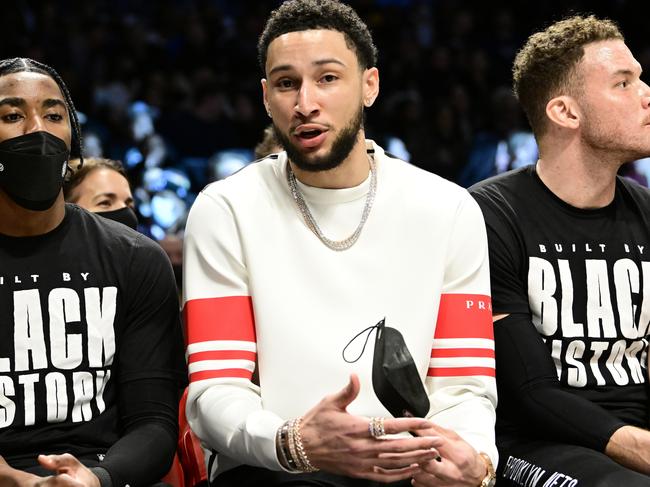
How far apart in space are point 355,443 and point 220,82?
20.6ft

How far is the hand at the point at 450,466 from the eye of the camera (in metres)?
2.24

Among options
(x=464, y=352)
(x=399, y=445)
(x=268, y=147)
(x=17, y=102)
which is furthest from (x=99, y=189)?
(x=399, y=445)

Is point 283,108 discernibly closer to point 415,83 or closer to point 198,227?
point 198,227

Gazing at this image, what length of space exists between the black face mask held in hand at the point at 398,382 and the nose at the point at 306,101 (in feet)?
1.96

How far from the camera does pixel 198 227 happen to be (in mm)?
2551

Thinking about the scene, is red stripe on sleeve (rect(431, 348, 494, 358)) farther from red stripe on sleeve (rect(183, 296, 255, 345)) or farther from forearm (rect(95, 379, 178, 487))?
forearm (rect(95, 379, 178, 487))

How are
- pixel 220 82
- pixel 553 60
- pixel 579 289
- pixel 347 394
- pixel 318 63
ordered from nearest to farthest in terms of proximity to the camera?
pixel 347 394, pixel 318 63, pixel 579 289, pixel 553 60, pixel 220 82

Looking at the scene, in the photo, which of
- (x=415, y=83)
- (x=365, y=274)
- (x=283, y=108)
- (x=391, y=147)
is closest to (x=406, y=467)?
(x=365, y=274)

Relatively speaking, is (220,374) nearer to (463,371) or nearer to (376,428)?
(376,428)

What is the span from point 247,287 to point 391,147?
5449mm

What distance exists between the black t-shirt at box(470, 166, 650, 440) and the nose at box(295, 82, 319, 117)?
0.71 m

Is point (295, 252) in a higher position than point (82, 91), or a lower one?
lower

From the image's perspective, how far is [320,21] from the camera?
2.60m

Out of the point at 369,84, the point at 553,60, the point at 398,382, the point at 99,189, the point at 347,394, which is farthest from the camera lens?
the point at 99,189
